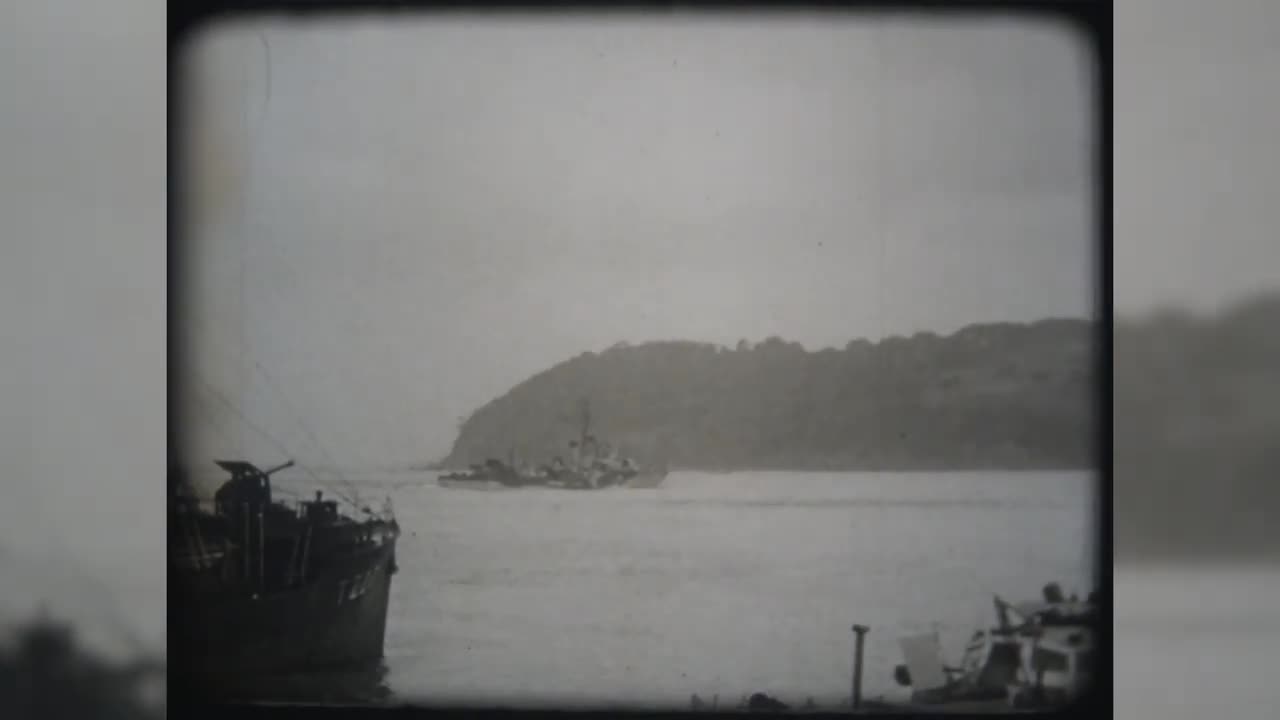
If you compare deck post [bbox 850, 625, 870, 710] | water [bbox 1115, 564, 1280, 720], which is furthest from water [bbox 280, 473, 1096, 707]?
water [bbox 1115, 564, 1280, 720]

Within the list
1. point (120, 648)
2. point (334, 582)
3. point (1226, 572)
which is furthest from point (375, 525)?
point (1226, 572)

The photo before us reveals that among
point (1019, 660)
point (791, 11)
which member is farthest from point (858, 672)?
point (791, 11)

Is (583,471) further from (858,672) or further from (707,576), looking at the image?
(858,672)

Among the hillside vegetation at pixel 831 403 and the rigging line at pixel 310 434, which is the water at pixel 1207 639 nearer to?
the hillside vegetation at pixel 831 403

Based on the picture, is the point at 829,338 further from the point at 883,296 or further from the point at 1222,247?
the point at 1222,247

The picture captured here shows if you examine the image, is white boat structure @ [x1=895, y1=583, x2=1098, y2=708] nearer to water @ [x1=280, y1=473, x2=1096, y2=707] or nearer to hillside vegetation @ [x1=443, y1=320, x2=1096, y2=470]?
water @ [x1=280, y1=473, x2=1096, y2=707]
